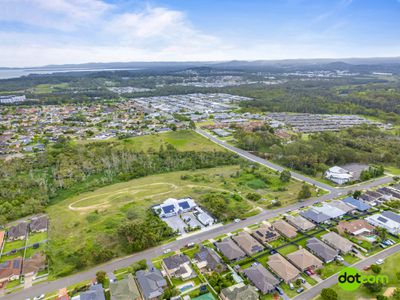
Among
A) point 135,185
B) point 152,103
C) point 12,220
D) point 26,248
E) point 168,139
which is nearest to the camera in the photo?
point 26,248

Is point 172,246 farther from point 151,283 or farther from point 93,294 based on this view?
point 93,294

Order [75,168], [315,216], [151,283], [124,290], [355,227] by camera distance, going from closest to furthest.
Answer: [124,290]
[151,283]
[355,227]
[315,216]
[75,168]

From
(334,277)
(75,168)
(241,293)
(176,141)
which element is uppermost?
(176,141)

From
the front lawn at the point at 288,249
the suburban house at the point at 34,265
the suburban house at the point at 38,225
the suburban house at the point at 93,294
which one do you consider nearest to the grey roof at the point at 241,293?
the front lawn at the point at 288,249

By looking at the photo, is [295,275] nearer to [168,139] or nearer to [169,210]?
[169,210]

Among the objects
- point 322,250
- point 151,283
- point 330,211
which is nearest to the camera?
point 151,283

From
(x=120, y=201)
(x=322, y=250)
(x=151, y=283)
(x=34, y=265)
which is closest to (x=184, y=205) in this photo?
(x=120, y=201)

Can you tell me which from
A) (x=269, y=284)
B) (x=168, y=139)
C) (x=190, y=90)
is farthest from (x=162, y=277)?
(x=190, y=90)

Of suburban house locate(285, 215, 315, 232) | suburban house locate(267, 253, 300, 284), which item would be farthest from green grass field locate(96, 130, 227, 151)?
suburban house locate(267, 253, 300, 284)
